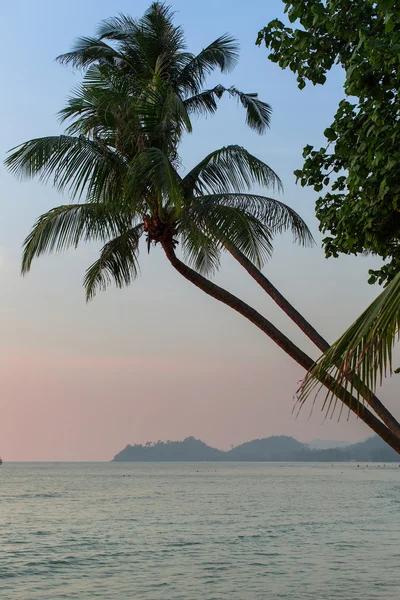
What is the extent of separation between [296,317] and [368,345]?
553 centimetres

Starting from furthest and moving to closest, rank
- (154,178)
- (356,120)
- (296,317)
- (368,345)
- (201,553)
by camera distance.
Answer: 1. (201,553)
2. (154,178)
3. (296,317)
4. (356,120)
5. (368,345)

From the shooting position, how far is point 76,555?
23.6 meters

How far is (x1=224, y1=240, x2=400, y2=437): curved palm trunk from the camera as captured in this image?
8844 millimetres

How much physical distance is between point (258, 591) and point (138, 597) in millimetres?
2591

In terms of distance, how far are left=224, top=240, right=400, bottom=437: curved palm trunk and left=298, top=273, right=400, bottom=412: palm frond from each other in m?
3.99

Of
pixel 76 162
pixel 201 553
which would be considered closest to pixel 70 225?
pixel 76 162

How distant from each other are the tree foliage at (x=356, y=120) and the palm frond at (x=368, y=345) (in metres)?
1.71

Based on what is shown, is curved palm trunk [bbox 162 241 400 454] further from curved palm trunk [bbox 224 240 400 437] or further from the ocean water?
the ocean water

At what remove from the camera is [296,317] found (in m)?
9.87

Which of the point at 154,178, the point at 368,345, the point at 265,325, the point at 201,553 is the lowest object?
the point at 201,553

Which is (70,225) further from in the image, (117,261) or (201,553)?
(201,553)

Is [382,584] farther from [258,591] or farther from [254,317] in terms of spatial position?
[254,317]

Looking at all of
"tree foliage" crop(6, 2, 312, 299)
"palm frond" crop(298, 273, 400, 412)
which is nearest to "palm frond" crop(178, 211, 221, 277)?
"tree foliage" crop(6, 2, 312, 299)

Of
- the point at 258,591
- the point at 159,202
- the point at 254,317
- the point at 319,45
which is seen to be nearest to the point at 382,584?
the point at 258,591
